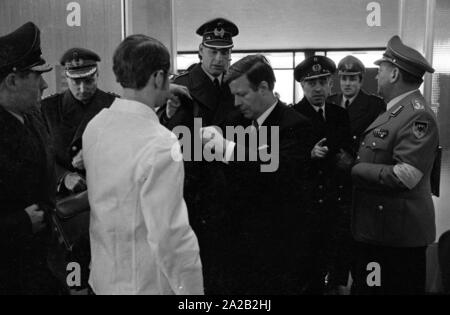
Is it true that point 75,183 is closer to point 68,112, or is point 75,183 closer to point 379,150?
point 68,112

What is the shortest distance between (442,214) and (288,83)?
129 centimetres

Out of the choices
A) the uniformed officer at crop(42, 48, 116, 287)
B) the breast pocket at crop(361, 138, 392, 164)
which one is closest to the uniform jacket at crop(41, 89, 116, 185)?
the uniformed officer at crop(42, 48, 116, 287)

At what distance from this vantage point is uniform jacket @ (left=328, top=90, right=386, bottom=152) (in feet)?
8.77

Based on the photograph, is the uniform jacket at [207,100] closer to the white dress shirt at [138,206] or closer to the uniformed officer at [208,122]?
the uniformed officer at [208,122]

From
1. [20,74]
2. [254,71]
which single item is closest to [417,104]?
[254,71]

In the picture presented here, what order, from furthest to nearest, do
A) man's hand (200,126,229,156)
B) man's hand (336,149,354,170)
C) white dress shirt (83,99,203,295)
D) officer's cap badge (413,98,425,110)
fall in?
man's hand (336,149,354,170)
officer's cap badge (413,98,425,110)
man's hand (200,126,229,156)
white dress shirt (83,99,203,295)

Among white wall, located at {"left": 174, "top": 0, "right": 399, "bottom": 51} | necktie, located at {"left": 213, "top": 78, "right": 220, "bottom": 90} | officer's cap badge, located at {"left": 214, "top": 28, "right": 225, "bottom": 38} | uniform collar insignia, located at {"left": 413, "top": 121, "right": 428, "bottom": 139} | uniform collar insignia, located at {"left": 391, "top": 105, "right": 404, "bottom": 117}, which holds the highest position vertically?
white wall, located at {"left": 174, "top": 0, "right": 399, "bottom": 51}

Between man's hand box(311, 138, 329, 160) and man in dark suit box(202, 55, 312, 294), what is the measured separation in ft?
0.99

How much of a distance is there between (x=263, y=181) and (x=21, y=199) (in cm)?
90

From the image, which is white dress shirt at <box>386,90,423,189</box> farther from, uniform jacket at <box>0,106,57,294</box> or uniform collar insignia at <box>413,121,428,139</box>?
uniform jacket at <box>0,106,57,294</box>

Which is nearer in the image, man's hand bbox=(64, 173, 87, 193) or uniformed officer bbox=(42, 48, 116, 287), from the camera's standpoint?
man's hand bbox=(64, 173, 87, 193)

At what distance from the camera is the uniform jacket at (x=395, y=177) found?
2.07 metres

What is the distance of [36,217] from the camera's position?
5.24 ft
